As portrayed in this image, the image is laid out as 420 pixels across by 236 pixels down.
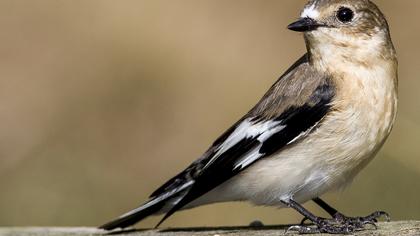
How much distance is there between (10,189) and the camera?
11.0 metres

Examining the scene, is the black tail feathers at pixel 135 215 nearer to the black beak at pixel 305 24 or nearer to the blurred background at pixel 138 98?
the black beak at pixel 305 24

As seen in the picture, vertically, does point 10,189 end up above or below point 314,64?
below

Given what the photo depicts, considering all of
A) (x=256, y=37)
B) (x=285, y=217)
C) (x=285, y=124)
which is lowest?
(x=285, y=217)

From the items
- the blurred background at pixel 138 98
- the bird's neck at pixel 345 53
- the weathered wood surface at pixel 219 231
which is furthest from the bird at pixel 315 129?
the blurred background at pixel 138 98

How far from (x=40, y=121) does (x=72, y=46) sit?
4.25ft

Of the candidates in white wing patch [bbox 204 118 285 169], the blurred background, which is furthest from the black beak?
the blurred background

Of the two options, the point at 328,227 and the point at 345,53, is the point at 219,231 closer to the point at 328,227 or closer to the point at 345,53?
the point at 328,227

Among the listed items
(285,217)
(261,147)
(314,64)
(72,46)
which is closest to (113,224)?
(261,147)

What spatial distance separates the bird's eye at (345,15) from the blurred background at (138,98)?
9.39ft

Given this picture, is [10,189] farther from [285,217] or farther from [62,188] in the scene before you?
[285,217]

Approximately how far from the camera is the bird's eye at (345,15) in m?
7.35

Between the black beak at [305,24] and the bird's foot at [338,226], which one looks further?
Answer: the black beak at [305,24]

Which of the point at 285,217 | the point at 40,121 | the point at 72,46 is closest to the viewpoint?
the point at 285,217

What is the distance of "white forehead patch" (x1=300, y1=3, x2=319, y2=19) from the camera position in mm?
7285
